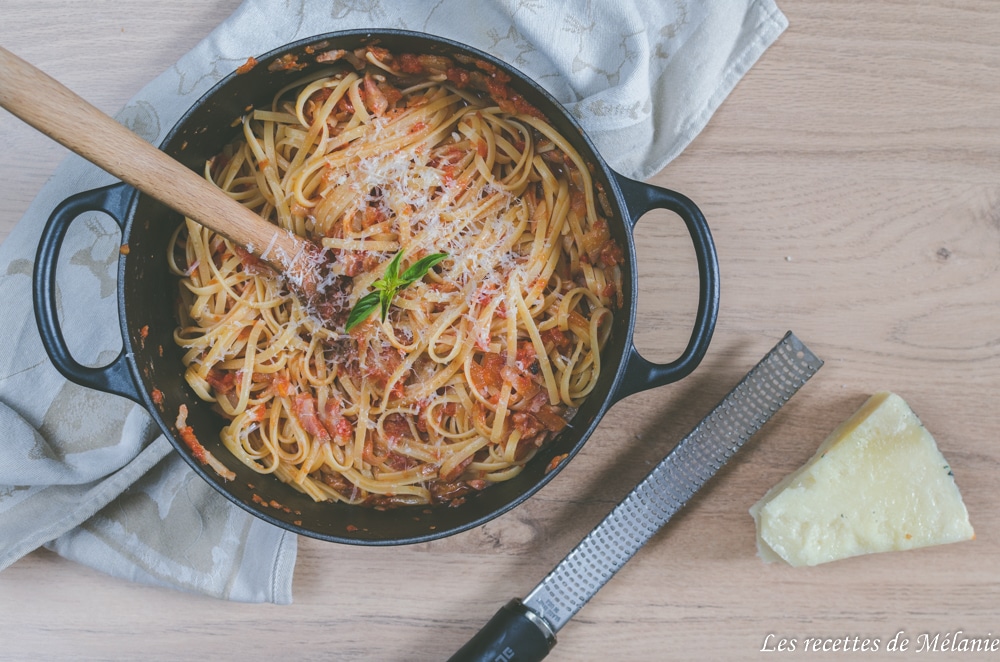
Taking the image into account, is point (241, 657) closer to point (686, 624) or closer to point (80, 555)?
point (80, 555)

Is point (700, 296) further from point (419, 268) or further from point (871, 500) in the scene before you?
point (871, 500)

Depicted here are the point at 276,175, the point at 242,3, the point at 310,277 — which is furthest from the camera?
the point at 242,3

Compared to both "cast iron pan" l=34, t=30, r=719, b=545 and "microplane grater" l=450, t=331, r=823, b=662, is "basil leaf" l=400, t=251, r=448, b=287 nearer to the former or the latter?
"cast iron pan" l=34, t=30, r=719, b=545

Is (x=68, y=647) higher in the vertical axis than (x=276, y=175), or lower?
lower

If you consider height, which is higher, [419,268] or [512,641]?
[419,268]

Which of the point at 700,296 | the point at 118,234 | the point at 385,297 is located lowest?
the point at 700,296

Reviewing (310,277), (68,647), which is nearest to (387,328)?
(310,277)

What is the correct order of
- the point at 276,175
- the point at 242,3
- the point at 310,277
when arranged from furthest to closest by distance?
1. the point at 242,3
2. the point at 276,175
3. the point at 310,277

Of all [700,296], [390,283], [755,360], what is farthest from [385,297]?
[755,360]
